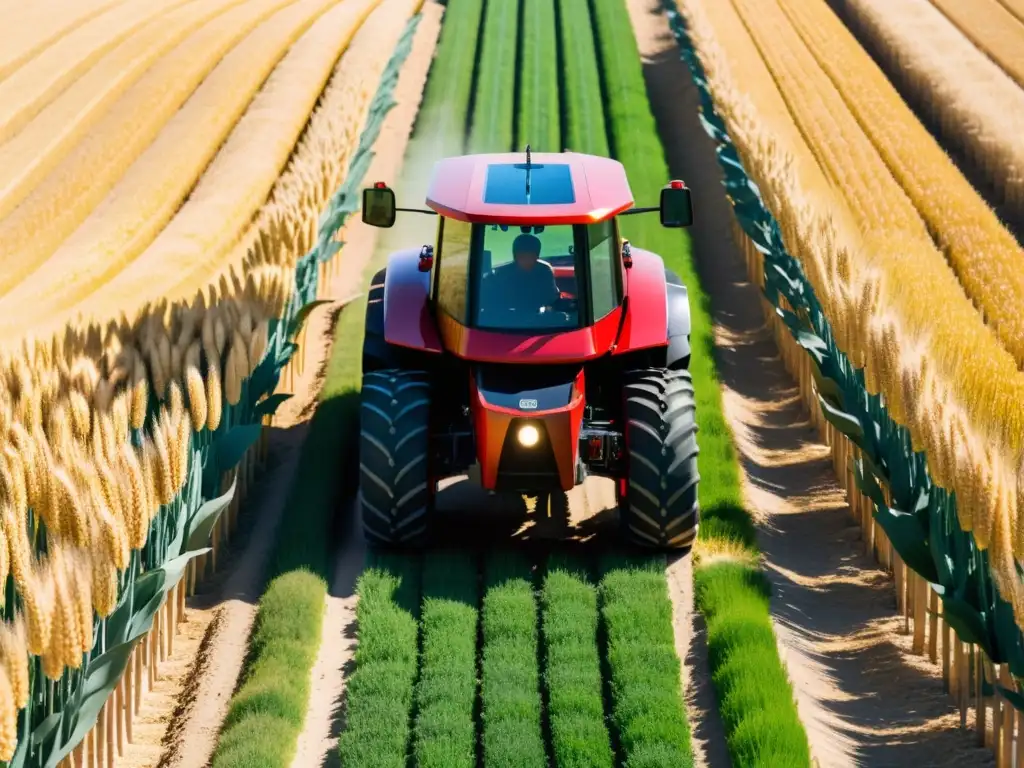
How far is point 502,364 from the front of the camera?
9.31 metres

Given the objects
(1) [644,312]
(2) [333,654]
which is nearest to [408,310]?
(1) [644,312]

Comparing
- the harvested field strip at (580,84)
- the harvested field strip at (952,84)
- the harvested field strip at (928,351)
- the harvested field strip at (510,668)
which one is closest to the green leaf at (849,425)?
the harvested field strip at (928,351)

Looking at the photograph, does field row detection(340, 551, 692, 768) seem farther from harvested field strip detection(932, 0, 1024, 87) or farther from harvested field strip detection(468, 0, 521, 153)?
harvested field strip detection(932, 0, 1024, 87)

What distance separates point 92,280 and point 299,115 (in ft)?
26.8

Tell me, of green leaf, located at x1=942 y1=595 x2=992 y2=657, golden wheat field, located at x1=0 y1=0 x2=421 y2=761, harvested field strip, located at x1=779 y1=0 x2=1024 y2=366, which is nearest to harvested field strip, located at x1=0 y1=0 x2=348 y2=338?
golden wheat field, located at x1=0 y1=0 x2=421 y2=761

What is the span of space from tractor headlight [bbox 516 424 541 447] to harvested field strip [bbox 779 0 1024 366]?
18.2 feet

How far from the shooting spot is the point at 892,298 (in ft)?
38.1

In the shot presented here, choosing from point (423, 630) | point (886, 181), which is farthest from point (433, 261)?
point (886, 181)

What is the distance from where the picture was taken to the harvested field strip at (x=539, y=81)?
2288 centimetres

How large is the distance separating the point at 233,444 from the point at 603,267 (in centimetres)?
254

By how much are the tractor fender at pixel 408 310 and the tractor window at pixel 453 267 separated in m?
0.17

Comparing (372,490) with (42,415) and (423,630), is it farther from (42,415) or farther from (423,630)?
(42,415)

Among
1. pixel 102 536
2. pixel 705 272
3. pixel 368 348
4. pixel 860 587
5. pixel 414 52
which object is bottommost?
pixel 414 52

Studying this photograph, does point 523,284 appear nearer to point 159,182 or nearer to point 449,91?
point 159,182
